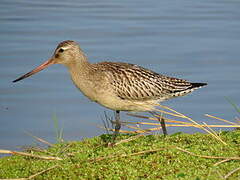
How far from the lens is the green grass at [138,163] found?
289 inches

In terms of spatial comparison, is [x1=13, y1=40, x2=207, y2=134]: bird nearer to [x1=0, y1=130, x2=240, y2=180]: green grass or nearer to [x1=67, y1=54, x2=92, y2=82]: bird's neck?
[x1=67, y1=54, x2=92, y2=82]: bird's neck

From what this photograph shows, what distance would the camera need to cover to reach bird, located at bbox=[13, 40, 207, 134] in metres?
9.98

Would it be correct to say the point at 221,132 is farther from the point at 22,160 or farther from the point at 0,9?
the point at 0,9

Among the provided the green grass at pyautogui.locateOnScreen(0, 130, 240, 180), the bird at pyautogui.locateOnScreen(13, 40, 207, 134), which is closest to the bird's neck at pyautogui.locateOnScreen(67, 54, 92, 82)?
the bird at pyautogui.locateOnScreen(13, 40, 207, 134)

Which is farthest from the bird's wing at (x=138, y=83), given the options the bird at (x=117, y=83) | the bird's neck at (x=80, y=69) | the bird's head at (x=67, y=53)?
the bird's head at (x=67, y=53)

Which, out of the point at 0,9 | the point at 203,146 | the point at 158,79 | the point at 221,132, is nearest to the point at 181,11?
the point at 0,9

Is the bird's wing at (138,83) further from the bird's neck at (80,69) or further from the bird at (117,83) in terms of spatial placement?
the bird's neck at (80,69)

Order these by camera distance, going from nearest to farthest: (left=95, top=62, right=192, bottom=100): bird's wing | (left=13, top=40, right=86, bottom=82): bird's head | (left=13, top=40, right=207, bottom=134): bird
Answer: (left=13, top=40, right=207, bottom=134): bird, (left=95, top=62, right=192, bottom=100): bird's wing, (left=13, top=40, right=86, bottom=82): bird's head

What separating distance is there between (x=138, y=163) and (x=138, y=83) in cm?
288

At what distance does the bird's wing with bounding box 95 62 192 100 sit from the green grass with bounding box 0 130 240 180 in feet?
5.45

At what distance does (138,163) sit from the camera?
7.65 meters

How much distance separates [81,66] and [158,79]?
1.19m

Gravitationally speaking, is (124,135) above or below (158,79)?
below

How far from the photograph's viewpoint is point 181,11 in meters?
16.8
